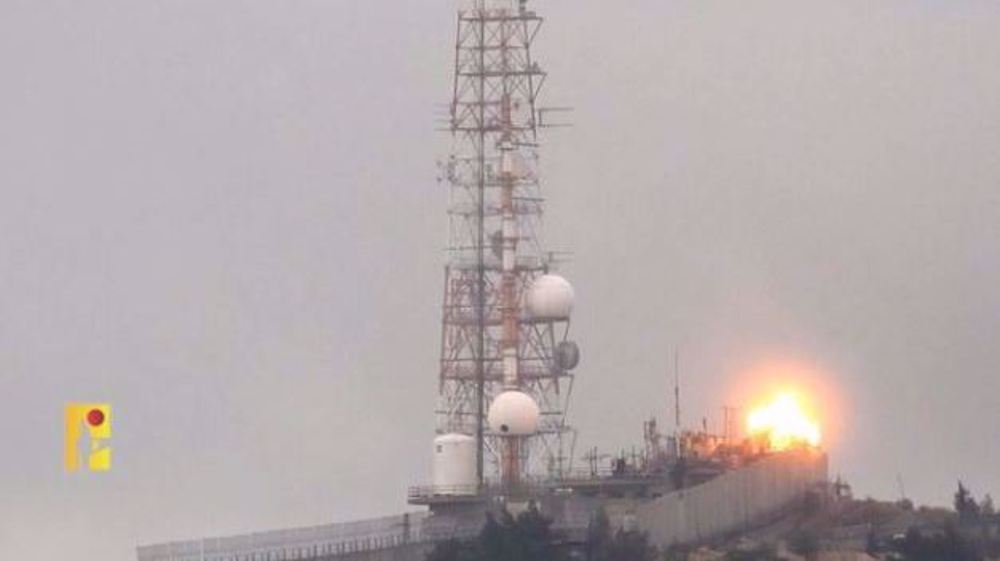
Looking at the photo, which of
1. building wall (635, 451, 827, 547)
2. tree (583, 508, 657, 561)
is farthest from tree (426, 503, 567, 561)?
→ building wall (635, 451, 827, 547)

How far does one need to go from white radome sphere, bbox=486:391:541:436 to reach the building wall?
6.14 meters

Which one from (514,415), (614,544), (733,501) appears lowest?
(614,544)

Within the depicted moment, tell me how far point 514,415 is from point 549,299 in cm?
554

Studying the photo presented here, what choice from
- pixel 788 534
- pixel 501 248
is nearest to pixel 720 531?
pixel 788 534

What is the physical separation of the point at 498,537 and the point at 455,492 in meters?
10.5

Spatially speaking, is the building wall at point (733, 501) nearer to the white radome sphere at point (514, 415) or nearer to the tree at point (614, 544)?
the tree at point (614, 544)

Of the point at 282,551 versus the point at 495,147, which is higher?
the point at 495,147

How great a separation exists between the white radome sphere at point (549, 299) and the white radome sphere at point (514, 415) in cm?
393

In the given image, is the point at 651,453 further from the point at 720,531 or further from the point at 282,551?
→ the point at 282,551

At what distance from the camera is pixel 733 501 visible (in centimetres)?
17775

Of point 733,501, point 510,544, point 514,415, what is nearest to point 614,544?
point 510,544

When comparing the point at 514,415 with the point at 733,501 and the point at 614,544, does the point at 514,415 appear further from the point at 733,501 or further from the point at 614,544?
the point at 614,544

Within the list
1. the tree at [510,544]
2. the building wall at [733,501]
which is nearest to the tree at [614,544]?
the tree at [510,544]

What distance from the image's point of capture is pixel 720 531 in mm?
176125
